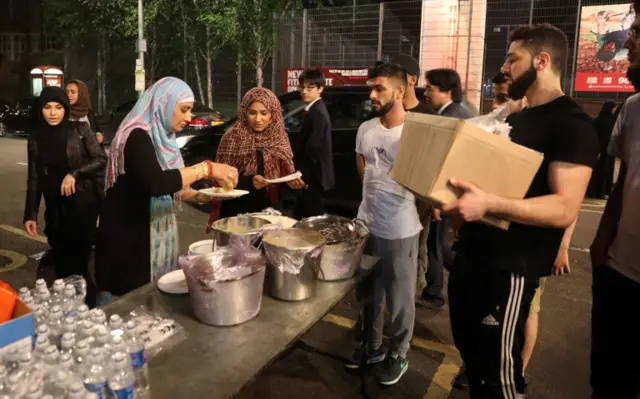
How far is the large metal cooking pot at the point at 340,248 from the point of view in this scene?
238 cm

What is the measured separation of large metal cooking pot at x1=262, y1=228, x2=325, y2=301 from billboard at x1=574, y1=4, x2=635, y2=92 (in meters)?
10.8

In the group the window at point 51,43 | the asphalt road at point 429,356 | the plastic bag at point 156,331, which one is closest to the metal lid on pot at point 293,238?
the asphalt road at point 429,356

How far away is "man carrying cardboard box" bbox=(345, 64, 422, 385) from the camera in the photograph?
3012mm

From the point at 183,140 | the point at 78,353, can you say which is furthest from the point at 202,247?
the point at 183,140

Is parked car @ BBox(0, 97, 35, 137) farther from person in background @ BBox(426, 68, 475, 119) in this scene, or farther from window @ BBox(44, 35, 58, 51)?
Answer: window @ BBox(44, 35, 58, 51)

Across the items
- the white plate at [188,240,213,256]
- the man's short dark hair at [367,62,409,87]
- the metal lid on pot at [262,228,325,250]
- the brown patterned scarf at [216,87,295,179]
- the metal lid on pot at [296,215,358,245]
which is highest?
the man's short dark hair at [367,62,409,87]

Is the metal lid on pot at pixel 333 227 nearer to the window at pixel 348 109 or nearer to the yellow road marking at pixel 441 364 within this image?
the yellow road marking at pixel 441 364

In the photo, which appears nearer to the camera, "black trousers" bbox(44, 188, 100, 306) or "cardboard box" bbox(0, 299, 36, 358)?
"cardboard box" bbox(0, 299, 36, 358)

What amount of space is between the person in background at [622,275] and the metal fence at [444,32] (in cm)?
923

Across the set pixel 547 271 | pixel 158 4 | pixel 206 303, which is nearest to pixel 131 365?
pixel 206 303

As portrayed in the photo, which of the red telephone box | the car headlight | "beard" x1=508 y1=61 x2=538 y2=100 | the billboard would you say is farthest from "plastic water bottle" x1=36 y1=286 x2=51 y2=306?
the red telephone box

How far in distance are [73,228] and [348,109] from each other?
11.2 feet

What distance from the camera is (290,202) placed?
6.36 m

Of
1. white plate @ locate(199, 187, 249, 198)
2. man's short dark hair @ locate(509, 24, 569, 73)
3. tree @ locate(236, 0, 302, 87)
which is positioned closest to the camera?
man's short dark hair @ locate(509, 24, 569, 73)
